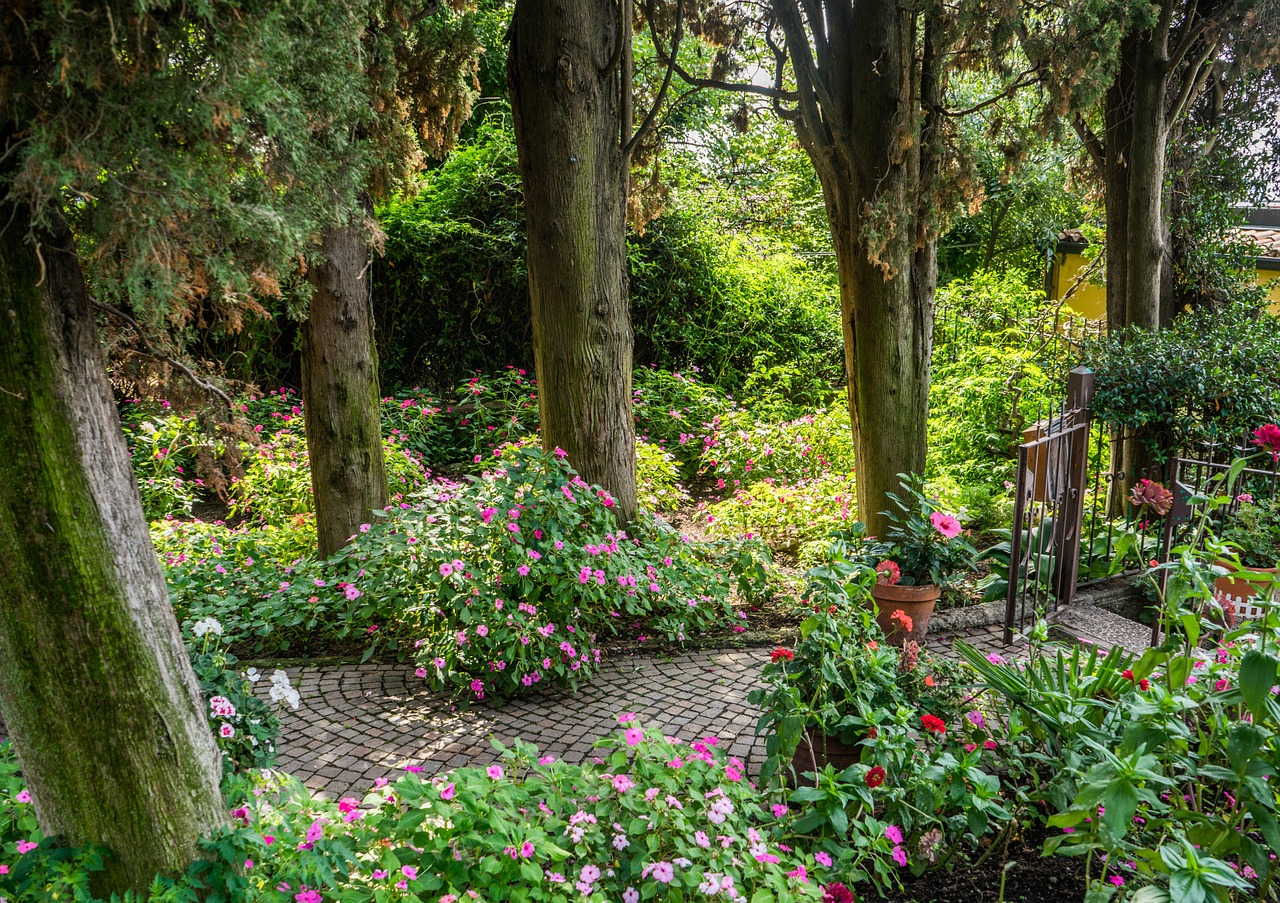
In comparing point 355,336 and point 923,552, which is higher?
point 355,336

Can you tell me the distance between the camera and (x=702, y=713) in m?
3.87

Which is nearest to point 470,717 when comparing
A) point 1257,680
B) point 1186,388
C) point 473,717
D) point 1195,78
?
point 473,717

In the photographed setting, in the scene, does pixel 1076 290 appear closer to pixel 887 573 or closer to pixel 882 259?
pixel 882 259

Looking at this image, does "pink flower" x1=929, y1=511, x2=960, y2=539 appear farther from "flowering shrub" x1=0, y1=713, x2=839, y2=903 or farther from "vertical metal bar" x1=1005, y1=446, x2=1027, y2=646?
"flowering shrub" x1=0, y1=713, x2=839, y2=903

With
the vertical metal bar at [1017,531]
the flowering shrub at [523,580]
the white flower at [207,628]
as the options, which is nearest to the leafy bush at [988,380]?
the vertical metal bar at [1017,531]

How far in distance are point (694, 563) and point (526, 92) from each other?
2971mm

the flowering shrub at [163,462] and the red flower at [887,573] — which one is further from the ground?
the flowering shrub at [163,462]

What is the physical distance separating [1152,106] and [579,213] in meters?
5.34

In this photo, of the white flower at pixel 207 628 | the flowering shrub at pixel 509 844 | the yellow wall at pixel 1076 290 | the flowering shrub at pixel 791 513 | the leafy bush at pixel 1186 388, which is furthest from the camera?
the yellow wall at pixel 1076 290

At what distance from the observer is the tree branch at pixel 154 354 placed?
7.09 ft

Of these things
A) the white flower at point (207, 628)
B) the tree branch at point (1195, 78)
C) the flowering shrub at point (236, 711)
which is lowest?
the flowering shrub at point (236, 711)

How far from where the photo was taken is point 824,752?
2.84 metres

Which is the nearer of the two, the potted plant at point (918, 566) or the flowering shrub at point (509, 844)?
the flowering shrub at point (509, 844)

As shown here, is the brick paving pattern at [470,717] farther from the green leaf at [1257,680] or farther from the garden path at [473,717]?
the green leaf at [1257,680]
